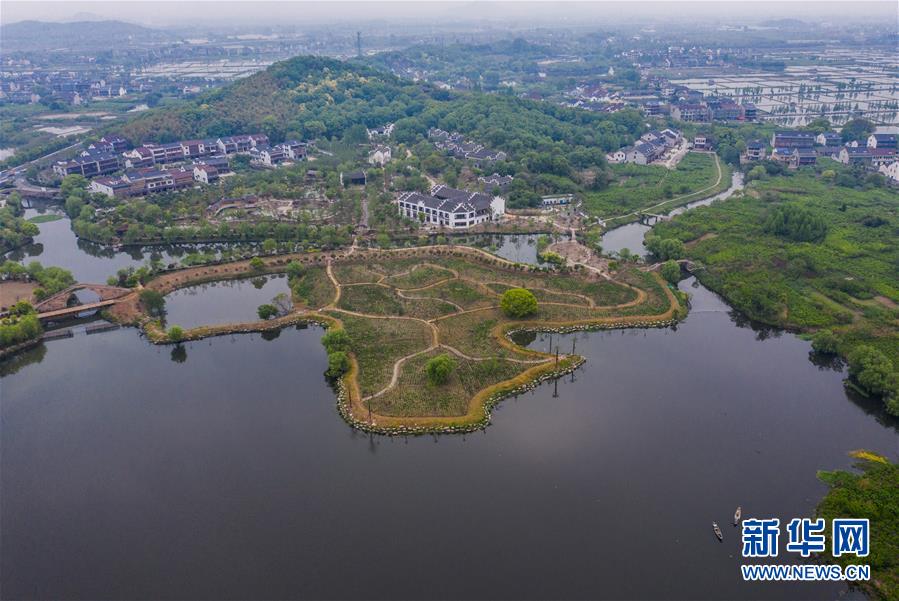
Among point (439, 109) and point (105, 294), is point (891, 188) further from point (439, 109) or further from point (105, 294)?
point (105, 294)

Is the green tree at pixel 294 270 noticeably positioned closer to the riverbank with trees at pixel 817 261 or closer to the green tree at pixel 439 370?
the green tree at pixel 439 370

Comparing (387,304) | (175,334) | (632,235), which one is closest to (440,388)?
(387,304)

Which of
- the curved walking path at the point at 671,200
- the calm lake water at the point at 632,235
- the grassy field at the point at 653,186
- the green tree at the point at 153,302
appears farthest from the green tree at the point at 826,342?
the green tree at the point at 153,302

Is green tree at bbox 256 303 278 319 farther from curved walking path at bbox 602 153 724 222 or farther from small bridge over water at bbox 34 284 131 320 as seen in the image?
curved walking path at bbox 602 153 724 222

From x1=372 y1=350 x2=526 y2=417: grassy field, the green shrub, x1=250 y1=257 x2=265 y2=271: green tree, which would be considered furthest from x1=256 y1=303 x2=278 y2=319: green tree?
x1=372 y1=350 x2=526 y2=417: grassy field

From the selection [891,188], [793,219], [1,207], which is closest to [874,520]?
[793,219]

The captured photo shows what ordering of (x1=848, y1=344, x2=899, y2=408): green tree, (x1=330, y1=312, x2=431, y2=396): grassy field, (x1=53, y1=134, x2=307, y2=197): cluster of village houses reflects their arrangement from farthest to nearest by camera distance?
1. (x1=53, y1=134, x2=307, y2=197): cluster of village houses
2. (x1=330, y1=312, x2=431, y2=396): grassy field
3. (x1=848, y1=344, x2=899, y2=408): green tree
